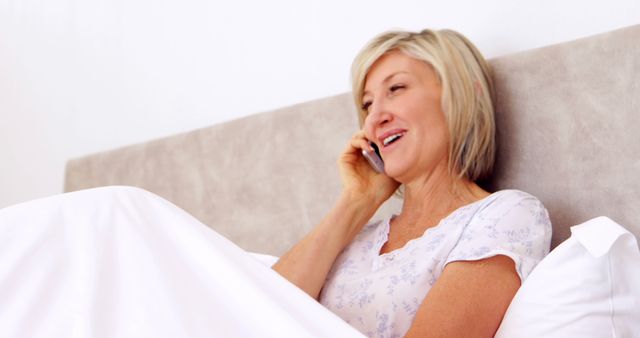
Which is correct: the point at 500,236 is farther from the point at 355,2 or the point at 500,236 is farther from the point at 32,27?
the point at 32,27

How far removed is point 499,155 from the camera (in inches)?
66.7

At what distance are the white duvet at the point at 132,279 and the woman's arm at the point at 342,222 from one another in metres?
0.67

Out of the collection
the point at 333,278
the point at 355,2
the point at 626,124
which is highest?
the point at 355,2

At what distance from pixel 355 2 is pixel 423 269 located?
0.85m

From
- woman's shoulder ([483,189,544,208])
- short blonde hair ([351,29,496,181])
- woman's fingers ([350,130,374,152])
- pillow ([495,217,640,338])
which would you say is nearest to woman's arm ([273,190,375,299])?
woman's fingers ([350,130,374,152])

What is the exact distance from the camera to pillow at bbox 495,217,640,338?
3.69ft

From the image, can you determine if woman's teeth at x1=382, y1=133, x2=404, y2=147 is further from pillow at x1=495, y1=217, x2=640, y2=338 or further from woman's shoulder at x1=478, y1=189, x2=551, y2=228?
pillow at x1=495, y1=217, x2=640, y2=338

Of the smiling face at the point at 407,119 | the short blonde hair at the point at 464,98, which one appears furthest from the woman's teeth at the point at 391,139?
the short blonde hair at the point at 464,98

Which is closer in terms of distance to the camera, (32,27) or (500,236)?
(500,236)

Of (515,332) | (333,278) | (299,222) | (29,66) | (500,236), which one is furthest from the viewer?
(29,66)

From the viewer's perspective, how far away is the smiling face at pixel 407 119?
1.68 metres

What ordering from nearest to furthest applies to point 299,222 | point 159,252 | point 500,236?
point 159,252, point 500,236, point 299,222

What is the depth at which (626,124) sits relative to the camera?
145 cm

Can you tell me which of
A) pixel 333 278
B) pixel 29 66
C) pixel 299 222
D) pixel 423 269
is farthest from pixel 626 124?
pixel 29 66
